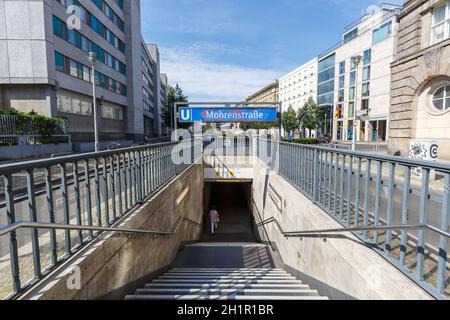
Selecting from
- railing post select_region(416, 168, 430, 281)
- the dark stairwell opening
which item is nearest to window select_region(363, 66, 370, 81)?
the dark stairwell opening

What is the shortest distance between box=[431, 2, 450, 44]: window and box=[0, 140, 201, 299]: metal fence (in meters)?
15.3

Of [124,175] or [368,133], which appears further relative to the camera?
[368,133]

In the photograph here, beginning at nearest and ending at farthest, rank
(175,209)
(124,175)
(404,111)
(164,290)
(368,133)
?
(164,290)
(124,175)
(175,209)
(404,111)
(368,133)

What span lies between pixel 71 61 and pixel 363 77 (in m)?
40.2

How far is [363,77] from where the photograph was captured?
3947cm

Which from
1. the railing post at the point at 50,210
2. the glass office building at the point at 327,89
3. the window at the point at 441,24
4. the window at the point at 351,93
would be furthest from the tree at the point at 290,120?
the railing post at the point at 50,210

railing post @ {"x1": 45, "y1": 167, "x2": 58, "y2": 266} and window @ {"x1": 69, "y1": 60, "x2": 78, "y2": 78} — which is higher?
window @ {"x1": 69, "y1": 60, "x2": 78, "y2": 78}

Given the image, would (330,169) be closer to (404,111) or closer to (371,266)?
(371,266)

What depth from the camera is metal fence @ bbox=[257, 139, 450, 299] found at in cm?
232

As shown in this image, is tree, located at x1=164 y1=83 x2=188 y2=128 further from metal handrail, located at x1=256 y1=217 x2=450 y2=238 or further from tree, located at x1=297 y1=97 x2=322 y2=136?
metal handrail, located at x1=256 y1=217 x2=450 y2=238

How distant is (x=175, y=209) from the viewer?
25.7ft

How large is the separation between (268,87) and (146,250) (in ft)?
292

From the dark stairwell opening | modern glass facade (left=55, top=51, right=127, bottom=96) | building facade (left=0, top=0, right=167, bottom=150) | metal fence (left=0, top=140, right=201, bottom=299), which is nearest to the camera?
metal fence (left=0, top=140, right=201, bottom=299)
